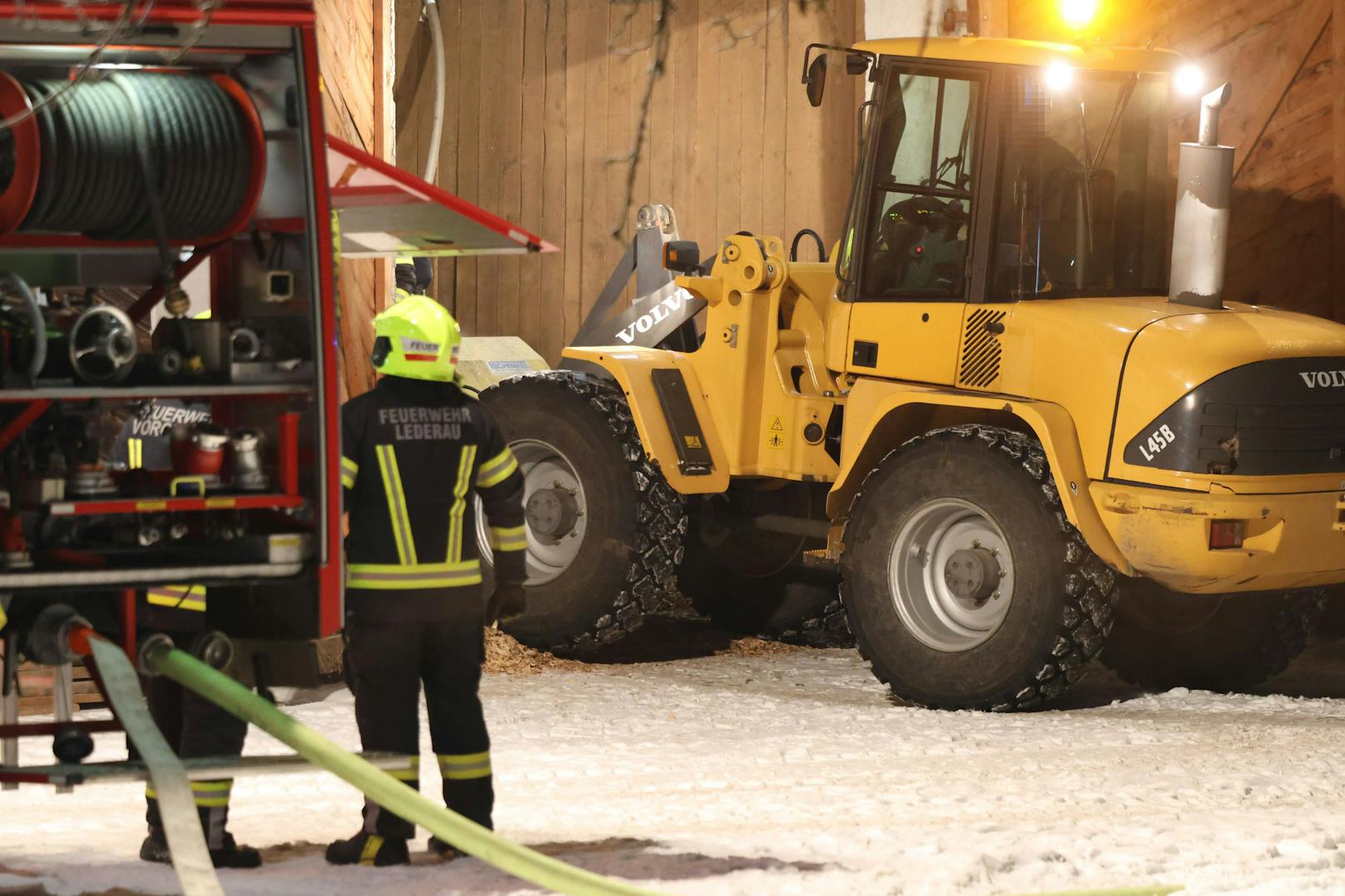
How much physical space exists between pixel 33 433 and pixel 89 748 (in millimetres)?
891

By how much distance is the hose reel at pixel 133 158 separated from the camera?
15.8 feet

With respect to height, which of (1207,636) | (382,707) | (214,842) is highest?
(382,707)

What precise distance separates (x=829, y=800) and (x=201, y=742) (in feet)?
7.11

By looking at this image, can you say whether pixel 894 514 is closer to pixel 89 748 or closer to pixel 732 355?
pixel 732 355

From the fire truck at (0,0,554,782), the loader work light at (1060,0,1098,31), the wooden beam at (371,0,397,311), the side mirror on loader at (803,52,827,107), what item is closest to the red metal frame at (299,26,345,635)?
the fire truck at (0,0,554,782)

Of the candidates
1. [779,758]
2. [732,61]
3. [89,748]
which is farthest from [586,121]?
[89,748]

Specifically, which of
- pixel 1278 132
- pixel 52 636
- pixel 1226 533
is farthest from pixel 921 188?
pixel 52 636

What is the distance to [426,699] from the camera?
5.55m

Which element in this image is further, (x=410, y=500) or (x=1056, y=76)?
(x=1056, y=76)

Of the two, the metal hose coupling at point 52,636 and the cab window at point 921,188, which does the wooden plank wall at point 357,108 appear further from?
the metal hose coupling at point 52,636

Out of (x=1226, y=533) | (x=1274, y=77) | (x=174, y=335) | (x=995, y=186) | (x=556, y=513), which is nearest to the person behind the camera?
(x=174, y=335)

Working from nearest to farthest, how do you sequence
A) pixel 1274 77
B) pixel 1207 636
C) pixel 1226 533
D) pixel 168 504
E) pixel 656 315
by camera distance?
pixel 168 504 < pixel 1226 533 < pixel 1207 636 < pixel 656 315 < pixel 1274 77

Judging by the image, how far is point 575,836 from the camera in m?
5.97

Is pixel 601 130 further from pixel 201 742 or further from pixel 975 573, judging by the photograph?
pixel 201 742
